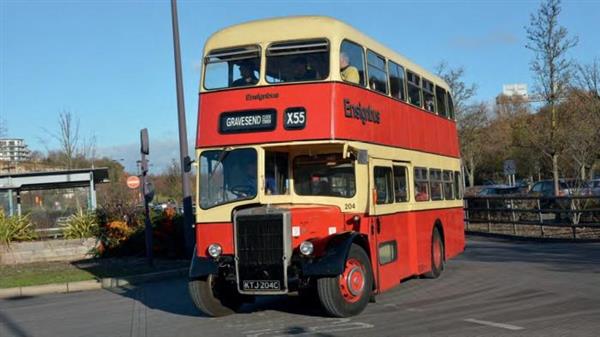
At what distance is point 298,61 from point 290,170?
1667mm

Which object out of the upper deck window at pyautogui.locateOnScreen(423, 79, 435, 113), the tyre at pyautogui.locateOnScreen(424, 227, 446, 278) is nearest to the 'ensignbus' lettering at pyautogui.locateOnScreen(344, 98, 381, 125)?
the upper deck window at pyautogui.locateOnScreen(423, 79, 435, 113)

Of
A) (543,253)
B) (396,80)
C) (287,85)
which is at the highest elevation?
(396,80)

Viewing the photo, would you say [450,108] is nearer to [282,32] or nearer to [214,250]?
[282,32]

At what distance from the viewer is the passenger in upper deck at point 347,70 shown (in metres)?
10.4

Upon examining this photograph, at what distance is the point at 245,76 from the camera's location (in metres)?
10.6

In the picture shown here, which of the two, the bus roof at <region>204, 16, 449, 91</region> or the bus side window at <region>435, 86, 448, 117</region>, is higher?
the bus roof at <region>204, 16, 449, 91</region>

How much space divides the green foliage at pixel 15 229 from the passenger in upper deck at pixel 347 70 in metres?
14.4

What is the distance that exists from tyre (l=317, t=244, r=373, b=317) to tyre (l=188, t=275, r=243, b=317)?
5.69ft

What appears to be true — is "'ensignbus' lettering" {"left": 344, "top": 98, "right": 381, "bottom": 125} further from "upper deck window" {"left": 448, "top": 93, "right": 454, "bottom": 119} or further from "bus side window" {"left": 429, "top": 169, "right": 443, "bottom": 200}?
"upper deck window" {"left": 448, "top": 93, "right": 454, "bottom": 119}

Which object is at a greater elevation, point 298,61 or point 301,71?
point 298,61

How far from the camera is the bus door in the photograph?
428 inches

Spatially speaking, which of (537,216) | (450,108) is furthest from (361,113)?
(537,216)

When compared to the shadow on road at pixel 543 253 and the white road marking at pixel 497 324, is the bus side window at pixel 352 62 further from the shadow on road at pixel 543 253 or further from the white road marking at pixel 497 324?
the shadow on road at pixel 543 253

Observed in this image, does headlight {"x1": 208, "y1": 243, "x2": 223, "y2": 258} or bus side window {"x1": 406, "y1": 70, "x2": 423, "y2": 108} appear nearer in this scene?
headlight {"x1": 208, "y1": 243, "x2": 223, "y2": 258}
